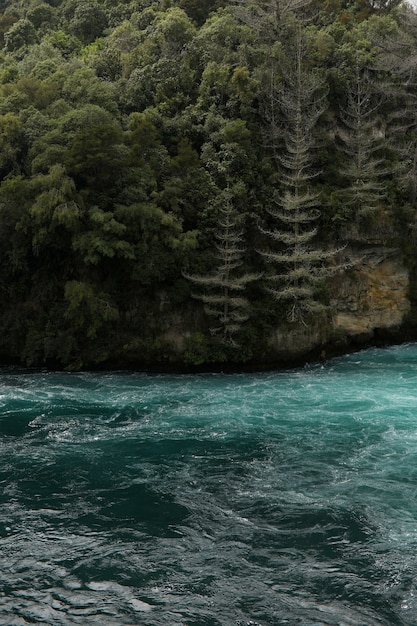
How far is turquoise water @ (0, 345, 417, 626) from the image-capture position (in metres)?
9.94

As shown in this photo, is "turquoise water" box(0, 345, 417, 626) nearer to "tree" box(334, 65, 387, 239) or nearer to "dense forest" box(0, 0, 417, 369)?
"dense forest" box(0, 0, 417, 369)

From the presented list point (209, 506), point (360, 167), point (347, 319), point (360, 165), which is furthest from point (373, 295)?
point (209, 506)

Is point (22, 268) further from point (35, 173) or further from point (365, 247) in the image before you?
point (365, 247)

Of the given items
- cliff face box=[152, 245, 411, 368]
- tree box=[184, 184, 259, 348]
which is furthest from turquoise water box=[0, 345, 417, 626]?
tree box=[184, 184, 259, 348]

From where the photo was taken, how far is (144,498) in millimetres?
13734

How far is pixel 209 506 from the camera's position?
13.2m

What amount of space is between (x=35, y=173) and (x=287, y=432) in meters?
15.7

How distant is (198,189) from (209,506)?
1708cm

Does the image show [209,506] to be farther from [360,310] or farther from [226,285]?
[360,310]

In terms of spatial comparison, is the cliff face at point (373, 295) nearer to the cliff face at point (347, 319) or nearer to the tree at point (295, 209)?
the cliff face at point (347, 319)

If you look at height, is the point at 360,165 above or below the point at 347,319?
above

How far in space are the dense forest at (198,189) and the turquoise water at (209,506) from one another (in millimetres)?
4122

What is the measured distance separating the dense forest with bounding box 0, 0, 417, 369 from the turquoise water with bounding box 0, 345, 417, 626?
412 centimetres

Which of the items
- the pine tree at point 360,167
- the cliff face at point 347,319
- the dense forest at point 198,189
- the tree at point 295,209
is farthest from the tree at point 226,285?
the pine tree at point 360,167
